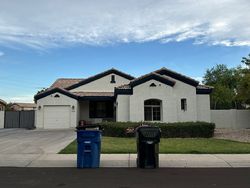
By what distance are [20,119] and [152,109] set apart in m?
15.2

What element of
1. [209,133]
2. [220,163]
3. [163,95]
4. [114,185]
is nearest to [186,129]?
[209,133]

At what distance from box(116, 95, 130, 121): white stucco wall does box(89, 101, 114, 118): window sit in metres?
7.39

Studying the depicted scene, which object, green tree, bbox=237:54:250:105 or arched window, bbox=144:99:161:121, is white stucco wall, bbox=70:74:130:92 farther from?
green tree, bbox=237:54:250:105

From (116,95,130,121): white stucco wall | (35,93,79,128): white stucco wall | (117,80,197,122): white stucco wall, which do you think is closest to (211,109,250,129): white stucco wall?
(117,80,197,122): white stucco wall

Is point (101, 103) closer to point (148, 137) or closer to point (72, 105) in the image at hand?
point (72, 105)

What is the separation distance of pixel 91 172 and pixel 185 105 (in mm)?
20023

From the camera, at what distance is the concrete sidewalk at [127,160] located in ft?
40.3

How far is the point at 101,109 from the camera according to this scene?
37125mm

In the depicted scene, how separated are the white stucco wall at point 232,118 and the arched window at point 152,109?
7629 millimetres

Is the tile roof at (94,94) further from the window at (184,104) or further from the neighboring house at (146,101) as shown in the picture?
the window at (184,104)

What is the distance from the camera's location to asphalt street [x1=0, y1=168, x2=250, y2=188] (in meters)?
9.02

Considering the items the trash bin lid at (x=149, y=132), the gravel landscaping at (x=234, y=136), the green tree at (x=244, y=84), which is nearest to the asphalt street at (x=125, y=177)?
the trash bin lid at (x=149, y=132)

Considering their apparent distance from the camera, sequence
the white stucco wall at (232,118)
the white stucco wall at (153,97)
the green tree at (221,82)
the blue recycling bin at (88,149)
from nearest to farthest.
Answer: the blue recycling bin at (88,149)
the white stucco wall at (153,97)
the white stucco wall at (232,118)
the green tree at (221,82)

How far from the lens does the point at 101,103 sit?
3719 centimetres
